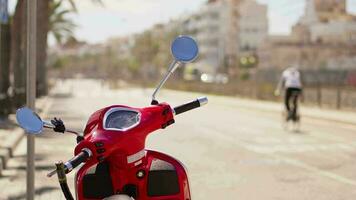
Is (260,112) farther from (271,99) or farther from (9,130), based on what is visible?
(9,130)

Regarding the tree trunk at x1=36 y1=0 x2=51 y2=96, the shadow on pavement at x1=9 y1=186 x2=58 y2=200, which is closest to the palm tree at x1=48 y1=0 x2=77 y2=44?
the tree trunk at x1=36 y1=0 x2=51 y2=96

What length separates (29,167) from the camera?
5504 millimetres

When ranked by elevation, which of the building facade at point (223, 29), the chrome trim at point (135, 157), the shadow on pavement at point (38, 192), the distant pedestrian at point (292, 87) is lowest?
the shadow on pavement at point (38, 192)

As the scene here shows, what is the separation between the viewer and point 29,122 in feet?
11.2

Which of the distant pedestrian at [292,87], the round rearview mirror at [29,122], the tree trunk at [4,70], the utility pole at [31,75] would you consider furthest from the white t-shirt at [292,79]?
the round rearview mirror at [29,122]

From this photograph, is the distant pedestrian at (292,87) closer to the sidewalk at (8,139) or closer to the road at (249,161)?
the road at (249,161)

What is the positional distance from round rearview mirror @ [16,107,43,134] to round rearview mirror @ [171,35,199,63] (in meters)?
0.99

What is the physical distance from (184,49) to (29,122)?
3.67 feet

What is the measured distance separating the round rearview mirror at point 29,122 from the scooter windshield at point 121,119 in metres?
0.37

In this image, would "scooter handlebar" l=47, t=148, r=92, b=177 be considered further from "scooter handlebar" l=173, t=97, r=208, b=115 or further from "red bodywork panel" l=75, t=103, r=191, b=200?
"scooter handlebar" l=173, t=97, r=208, b=115

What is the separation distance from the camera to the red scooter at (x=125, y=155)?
11.0 feet

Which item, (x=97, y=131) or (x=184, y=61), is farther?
(x=184, y=61)

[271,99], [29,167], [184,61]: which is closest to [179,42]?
[184,61]

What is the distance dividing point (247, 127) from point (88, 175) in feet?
47.0
